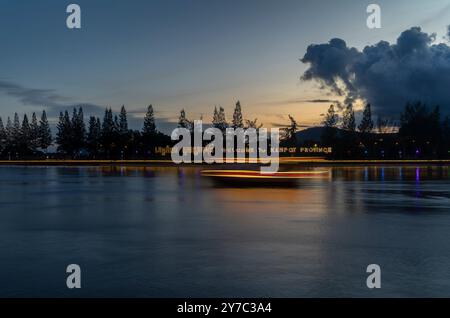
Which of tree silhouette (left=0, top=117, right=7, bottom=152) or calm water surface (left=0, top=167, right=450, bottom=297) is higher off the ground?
tree silhouette (left=0, top=117, right=7, bottom=152)

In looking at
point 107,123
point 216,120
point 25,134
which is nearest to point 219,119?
point 216,120

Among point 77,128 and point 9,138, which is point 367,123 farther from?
point 9,138

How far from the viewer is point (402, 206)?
18.8 meters

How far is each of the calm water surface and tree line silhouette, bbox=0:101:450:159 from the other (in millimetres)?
126969

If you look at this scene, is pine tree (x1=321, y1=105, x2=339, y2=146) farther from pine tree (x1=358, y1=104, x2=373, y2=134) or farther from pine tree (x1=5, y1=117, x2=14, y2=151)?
pine tree (x1=5, y1=117, x2=14, y2=151)

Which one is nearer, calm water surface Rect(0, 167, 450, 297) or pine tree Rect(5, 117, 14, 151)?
calm water surface Rect(0, 167, 450, 297)

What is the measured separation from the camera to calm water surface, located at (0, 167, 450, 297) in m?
7.43

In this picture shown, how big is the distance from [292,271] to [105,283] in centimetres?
283

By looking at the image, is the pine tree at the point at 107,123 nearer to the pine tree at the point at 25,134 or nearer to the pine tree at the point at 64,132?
the pine tree at the point at 64,132

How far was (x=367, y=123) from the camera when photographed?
155m

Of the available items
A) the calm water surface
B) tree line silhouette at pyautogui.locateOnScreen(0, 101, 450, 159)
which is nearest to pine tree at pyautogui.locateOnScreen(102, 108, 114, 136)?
tree line silhouette at pyautogui.locateOnScreen(0, 101, 450, 159)

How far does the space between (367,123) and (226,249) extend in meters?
150
